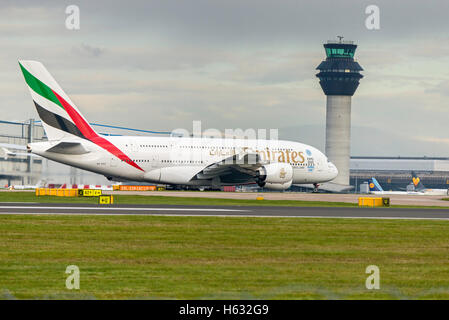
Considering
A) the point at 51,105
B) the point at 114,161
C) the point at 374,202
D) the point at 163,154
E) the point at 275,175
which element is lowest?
the point at 374,202

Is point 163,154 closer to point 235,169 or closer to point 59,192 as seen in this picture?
point 235,169

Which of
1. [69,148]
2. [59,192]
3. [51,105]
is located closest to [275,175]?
[69,148]

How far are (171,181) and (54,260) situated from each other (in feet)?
165

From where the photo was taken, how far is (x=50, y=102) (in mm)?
61188

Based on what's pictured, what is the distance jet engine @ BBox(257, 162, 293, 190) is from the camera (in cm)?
6881

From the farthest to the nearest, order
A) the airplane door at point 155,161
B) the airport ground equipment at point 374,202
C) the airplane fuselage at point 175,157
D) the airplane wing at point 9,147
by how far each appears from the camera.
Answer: the airplane wing at point 9,147
the airplane door at point 155,161
the airplane fuselage at point 175,157
the airport ground equipment at point 374,202

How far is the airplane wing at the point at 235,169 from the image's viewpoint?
68.8 m

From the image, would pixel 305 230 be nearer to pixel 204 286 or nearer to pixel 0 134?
pixel 204 286

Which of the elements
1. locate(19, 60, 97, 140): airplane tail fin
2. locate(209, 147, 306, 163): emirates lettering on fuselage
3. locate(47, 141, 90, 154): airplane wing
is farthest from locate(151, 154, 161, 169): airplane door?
locate(19, 60, 97, 140): airplane tail fin

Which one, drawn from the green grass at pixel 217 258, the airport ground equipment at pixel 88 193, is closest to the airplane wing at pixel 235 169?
the airport ground equipment at pixel 88 193

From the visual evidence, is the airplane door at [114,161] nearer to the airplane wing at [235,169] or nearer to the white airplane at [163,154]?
the white airplane at [163,154]

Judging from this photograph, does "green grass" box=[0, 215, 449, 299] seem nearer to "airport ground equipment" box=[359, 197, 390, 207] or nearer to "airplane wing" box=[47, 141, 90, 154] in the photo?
"airport ground equipment" box=[359, 197, 390, 207]

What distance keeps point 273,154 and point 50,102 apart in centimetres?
2417

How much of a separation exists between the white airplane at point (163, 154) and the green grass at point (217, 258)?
29.9 metres
